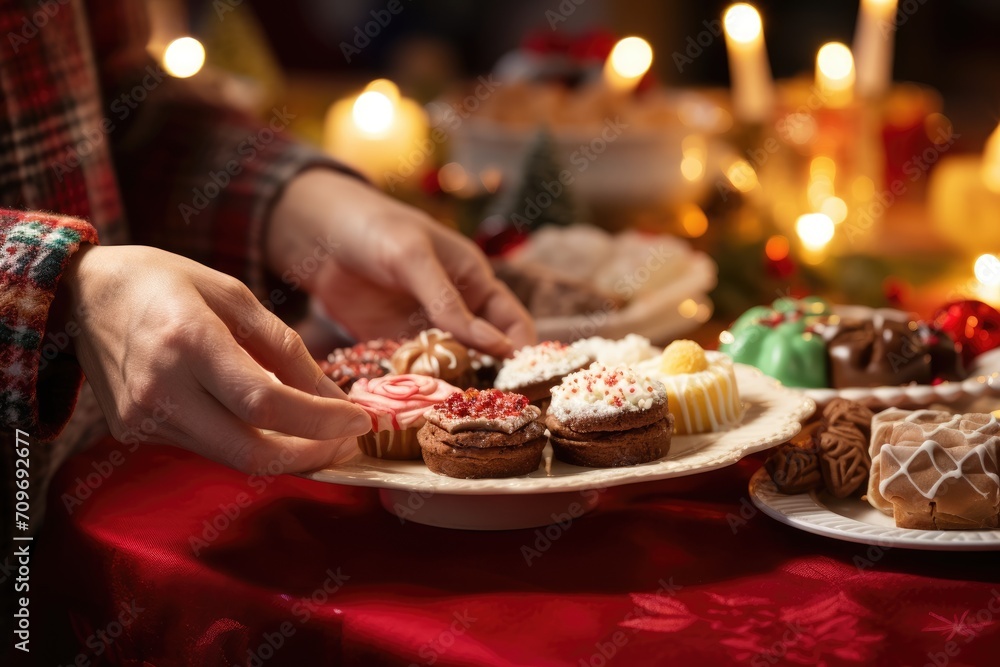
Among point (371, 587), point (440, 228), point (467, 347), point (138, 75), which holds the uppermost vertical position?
point (138, 75)

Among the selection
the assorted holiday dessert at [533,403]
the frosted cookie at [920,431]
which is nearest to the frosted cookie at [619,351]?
the assorted holiday dessert at [533,403]

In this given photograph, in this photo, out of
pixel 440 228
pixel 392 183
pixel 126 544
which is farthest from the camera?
pixel 392 183

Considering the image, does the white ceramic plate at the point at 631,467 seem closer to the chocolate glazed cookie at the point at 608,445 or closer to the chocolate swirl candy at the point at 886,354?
the chocolate glazed cookie at the point at 608,445

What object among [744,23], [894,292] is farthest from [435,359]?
[744,23]

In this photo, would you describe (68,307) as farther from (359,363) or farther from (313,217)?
(313,217)

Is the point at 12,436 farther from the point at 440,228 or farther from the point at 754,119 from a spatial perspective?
the point at 754,119

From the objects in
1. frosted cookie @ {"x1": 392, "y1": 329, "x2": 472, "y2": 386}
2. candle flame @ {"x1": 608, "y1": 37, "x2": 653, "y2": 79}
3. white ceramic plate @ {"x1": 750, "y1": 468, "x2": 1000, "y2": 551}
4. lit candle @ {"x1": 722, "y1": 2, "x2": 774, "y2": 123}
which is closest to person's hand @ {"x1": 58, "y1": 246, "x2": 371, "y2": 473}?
frosted cookie @ {"x1": 392, "y1": 329, "x2": 472, "y2": 386}

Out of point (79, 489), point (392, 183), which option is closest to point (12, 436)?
point (79, 489)
